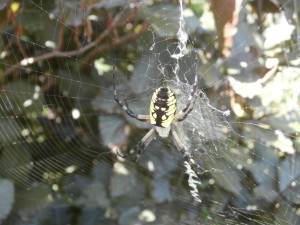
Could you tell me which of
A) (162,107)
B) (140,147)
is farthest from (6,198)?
(162,107)

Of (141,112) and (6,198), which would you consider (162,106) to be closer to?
(141,112)

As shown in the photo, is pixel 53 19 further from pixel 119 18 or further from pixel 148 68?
pixel 148 68

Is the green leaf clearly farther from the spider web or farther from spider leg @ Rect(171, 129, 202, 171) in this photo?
spider leg @ Rect(171, 129, 202, 171)

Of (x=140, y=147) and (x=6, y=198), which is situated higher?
(x=140, y=147)

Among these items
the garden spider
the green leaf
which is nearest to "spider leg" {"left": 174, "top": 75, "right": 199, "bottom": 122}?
the garden spider

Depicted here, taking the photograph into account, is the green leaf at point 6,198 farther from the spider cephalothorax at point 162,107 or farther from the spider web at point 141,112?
the spider cephalothorax at point 162,107
